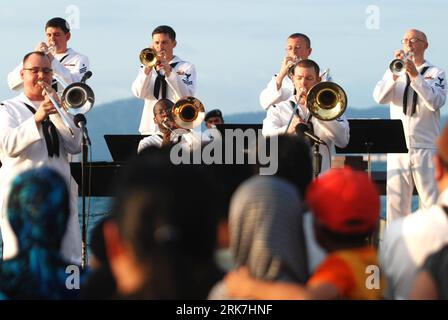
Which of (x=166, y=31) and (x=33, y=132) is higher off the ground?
(x=166, y=31)

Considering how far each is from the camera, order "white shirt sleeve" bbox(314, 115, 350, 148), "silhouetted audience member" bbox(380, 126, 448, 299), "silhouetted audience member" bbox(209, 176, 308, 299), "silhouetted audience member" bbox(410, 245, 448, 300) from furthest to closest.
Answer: "white shirt sleeve" bbox(314, 115, 350, 148) < "silhouetted audience member" bbox(380, 126, 448, 299) < "silhouetted audience member" bbox(410, 245, 448, 300) < "silhouetted audience member" bbox(209, 176, 308, 299)

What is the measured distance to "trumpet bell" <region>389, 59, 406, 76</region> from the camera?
1198 centimetres

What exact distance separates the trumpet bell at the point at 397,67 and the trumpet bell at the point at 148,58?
8.06ft

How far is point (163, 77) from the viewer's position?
12.5 m

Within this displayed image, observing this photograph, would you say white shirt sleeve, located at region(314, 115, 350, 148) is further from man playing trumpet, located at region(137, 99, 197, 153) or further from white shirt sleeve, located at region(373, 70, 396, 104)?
white shirt sleeve, located at region(373, 70, 396, 104)

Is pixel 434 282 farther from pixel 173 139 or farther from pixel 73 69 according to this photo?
pixel 73 69

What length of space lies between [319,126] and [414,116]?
2189 millimetres

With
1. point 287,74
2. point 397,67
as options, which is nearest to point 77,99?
point 287,74

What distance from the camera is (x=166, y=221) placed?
3.50 m

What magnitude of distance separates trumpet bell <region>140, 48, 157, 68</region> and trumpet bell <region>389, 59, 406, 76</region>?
8.06ft

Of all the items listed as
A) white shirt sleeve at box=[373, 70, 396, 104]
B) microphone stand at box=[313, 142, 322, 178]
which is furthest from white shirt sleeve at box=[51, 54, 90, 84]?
white shirt sleeve at box=[373, 70, 396, 104]
